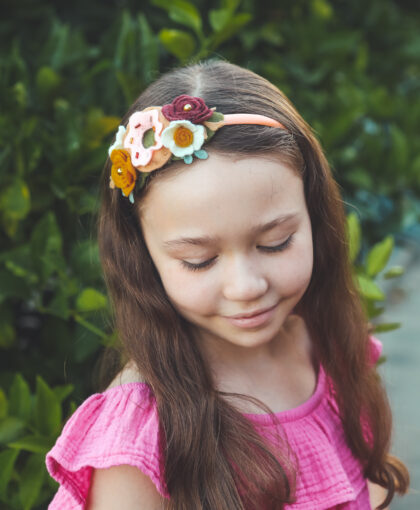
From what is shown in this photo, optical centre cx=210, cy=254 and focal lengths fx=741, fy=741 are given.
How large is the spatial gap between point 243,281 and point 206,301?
11 cm

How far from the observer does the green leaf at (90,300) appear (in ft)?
6.97

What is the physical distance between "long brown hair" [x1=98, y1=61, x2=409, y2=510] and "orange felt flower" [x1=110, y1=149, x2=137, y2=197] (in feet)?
0.13

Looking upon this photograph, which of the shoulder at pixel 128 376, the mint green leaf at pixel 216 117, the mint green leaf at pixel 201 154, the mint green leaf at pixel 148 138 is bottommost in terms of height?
the shoulder at pixel 128 376

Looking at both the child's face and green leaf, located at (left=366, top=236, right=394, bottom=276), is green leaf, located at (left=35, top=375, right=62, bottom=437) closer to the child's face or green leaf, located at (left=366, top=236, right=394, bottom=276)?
the child's face

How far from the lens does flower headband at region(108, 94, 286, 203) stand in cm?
158

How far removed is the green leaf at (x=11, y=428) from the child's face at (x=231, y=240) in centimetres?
65

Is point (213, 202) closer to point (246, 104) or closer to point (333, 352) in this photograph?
point (246, 104)

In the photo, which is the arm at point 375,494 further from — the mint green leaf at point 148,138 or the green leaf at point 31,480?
the mint green leaf at point 148,138

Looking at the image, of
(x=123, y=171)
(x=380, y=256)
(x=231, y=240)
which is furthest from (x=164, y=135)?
(x=380, y=256)

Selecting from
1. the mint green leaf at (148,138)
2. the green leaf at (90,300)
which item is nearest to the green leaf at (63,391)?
the green leaf at (90,300)

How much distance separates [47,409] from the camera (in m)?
2.04

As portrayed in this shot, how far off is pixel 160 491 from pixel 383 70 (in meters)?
3.86

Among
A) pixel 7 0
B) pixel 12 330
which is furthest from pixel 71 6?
pixel 12 330

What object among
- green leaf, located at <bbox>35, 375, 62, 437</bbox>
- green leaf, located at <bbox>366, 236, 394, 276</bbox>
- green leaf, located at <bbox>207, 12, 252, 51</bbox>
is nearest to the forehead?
green leaf, located at <bbox>35, 375, 62, 437</bbox>
